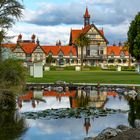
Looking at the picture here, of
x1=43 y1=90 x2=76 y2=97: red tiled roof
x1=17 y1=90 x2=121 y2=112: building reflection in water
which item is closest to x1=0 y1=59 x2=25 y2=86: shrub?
x1=17 y1=90 x2=121 y2=112: building reflection in water

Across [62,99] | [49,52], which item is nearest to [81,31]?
[49,52]

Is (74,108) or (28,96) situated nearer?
(74,108)

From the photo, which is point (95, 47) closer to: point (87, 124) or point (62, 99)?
point (62, 99)

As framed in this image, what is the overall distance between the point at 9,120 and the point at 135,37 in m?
50.0

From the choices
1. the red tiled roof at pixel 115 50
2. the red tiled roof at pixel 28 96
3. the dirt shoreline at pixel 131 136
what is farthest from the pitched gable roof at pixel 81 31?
the dirt shoreline at pixel 131 136

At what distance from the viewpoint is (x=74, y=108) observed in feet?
98.2

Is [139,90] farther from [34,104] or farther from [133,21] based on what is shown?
[133,21]

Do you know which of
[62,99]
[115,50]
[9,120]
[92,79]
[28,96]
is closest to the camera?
[9,120]

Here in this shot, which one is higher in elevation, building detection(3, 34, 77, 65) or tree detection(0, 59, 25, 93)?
building detection(3, 34, 77, 65)

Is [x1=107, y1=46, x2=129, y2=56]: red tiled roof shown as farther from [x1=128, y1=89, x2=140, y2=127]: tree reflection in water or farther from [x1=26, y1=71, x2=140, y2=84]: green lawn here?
[x1=128, y1=89, x2=140, y2=127]: tree reflection in water

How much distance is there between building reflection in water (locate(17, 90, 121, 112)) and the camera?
32.2m

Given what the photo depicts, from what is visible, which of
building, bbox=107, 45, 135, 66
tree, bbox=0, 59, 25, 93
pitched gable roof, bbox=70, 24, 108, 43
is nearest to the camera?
tree, bbox=0, 59, 25, 93

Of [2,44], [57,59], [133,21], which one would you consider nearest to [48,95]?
[2,44]

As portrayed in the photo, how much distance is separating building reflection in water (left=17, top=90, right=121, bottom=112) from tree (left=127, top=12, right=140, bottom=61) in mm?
28354
